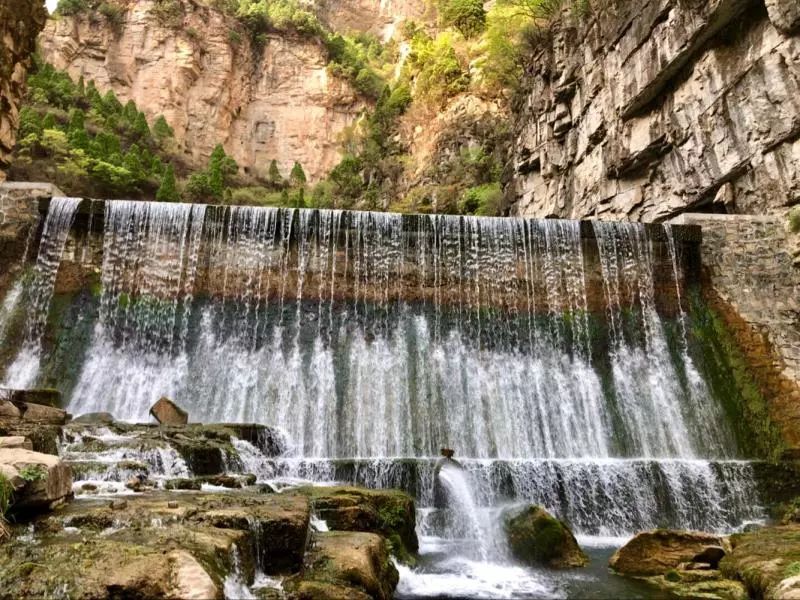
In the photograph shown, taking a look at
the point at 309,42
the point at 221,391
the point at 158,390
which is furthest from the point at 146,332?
the point at 309,42

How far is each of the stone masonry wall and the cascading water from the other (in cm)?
94

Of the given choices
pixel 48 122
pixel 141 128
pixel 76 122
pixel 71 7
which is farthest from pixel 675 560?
pixel 71 7

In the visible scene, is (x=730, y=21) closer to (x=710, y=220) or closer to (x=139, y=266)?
(x=710, y=220)

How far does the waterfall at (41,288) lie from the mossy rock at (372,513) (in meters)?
9.20

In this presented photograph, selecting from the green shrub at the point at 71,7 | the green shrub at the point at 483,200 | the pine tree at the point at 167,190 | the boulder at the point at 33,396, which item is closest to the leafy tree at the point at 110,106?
the green shrub at the point at 71,7

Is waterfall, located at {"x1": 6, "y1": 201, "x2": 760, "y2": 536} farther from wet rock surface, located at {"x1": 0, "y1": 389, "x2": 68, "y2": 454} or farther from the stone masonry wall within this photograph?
wet rock surface, located at {"x1": 0, "y1": 389, "x2": 68, "y2": 454}

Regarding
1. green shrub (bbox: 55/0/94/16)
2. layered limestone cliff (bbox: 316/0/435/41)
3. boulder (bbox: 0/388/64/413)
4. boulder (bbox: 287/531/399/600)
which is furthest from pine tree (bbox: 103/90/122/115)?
boulder (bbox: 287/531/399/600)

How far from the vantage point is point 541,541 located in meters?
7.38

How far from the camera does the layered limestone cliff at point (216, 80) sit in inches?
1667

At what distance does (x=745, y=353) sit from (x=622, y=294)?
3099mm

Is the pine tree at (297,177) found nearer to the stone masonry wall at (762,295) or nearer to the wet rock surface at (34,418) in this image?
the stone masonry wall at (762,295)

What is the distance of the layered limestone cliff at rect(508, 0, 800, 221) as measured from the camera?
13.5 m

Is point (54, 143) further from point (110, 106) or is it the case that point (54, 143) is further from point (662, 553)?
point (662, 553)

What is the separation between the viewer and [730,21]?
14555mm
